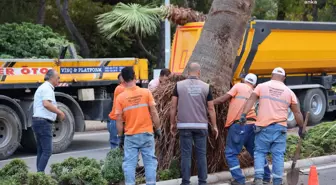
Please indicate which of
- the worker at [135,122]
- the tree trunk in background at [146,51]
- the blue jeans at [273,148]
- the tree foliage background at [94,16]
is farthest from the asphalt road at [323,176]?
the tree trunk in background at [146,51]

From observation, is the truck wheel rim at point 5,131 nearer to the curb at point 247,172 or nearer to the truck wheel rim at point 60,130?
the truck wheel rim at point 60,130

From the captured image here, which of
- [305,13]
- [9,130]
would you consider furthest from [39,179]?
[305,13]

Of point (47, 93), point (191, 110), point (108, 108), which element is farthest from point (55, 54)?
point (191, 110)

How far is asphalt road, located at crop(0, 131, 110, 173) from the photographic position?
1330 centimetres

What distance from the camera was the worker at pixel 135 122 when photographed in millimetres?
8414

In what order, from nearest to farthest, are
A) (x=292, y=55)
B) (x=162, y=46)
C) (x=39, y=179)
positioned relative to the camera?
1. (x=39, y=179)
2. (x=292, y=55)
3. (x=162, y=46)

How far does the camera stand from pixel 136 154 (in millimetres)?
8531

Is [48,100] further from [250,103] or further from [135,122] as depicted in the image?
[250,103]

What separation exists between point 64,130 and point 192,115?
20.0ft

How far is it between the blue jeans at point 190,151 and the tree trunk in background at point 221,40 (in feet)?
4.81

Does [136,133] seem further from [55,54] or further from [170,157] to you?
[55,54]

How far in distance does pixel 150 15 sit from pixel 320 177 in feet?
31.5

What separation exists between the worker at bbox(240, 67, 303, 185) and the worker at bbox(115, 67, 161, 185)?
151 cm

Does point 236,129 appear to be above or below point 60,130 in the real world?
Answer: above
